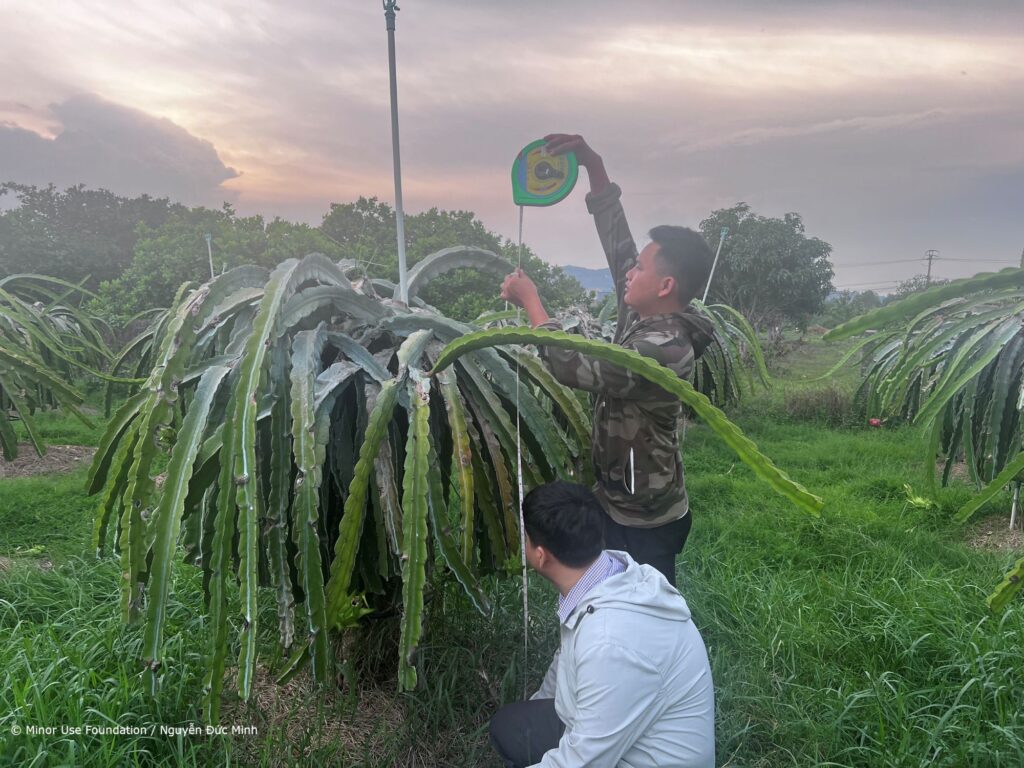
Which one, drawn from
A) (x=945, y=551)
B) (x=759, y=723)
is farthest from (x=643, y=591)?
(x=945, y=551)


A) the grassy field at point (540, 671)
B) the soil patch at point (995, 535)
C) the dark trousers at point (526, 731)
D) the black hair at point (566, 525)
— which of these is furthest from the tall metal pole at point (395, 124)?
the soil patch at point (995, 535)

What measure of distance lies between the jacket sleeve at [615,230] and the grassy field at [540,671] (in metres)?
1.16

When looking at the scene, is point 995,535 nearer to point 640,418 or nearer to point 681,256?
point 640,418

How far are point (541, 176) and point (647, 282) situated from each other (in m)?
0.40

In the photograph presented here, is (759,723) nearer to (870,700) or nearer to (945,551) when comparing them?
(870,700)

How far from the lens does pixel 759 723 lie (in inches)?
84.6

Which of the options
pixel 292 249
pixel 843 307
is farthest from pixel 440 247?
pixel 843 307

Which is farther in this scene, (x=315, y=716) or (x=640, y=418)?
(x=315, y=716)

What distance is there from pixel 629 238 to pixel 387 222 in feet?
21.5

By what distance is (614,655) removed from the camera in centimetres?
131

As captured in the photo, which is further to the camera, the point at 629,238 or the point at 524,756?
the point at 629,238

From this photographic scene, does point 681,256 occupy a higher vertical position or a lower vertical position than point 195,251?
lower

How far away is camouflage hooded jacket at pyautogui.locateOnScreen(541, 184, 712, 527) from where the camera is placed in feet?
5.67

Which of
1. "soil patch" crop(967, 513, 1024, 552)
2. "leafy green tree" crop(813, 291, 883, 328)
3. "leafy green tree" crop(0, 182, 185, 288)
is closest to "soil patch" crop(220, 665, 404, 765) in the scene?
"soil patch" crop(967, 513, 1024, 552)
